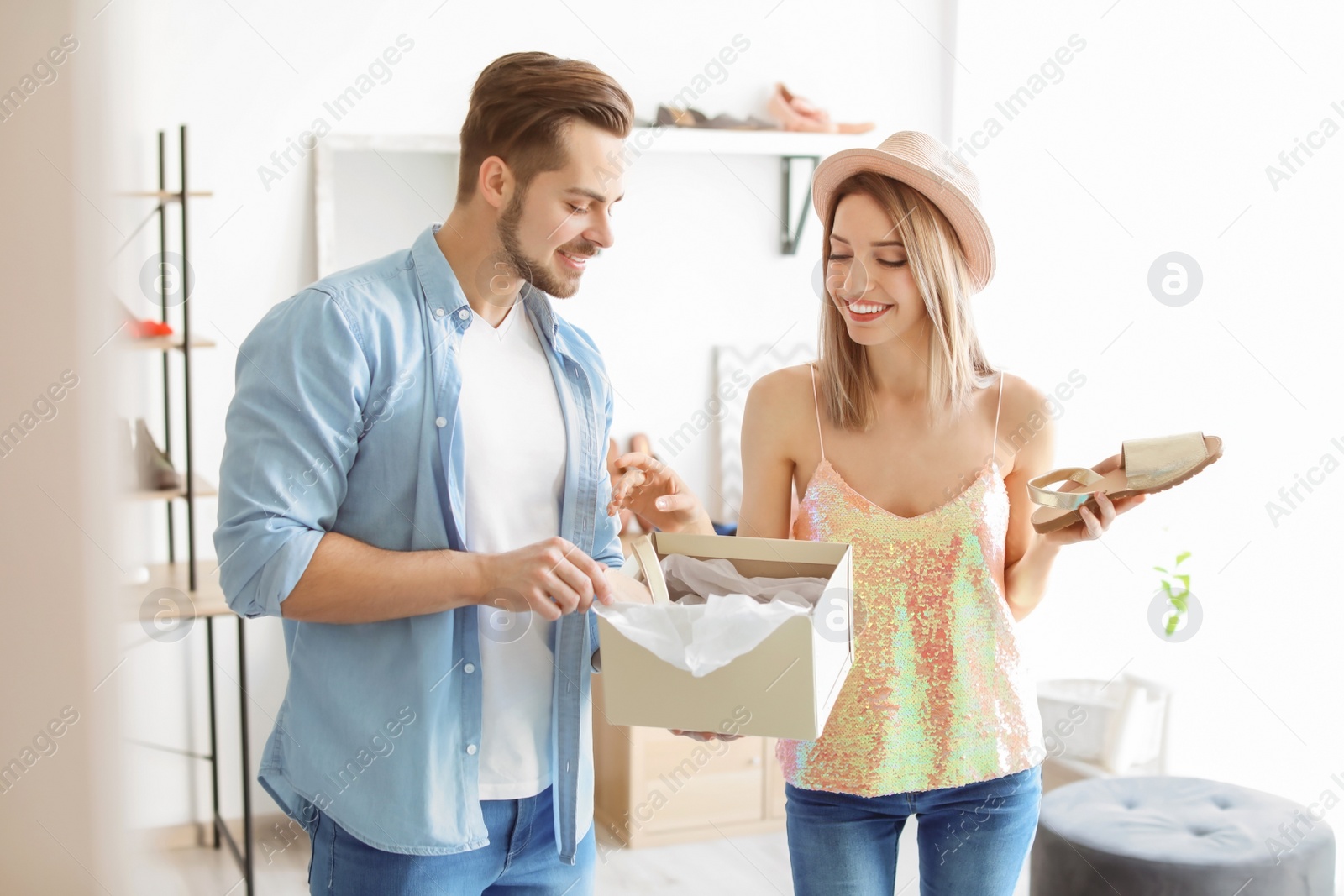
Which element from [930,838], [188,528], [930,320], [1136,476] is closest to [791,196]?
[188,528]

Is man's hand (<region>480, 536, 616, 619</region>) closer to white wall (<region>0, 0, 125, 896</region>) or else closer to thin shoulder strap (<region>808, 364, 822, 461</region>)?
thin shoulder strap (<region>808, 364, 822, 461</region>)

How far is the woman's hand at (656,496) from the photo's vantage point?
1.39m

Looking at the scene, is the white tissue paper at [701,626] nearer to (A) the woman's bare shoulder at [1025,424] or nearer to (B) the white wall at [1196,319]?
(A) the woman's bare shoulder at [1025,424]

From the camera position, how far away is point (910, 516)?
1.48 m

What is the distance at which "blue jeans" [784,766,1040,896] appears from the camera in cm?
142

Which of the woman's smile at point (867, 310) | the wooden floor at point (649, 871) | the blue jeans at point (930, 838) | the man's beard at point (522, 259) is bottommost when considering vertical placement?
the wooden floor at point (649, 871)

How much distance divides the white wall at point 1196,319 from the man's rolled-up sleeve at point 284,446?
2234 millimetres

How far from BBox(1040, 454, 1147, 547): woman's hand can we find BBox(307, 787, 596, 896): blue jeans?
0.69 m

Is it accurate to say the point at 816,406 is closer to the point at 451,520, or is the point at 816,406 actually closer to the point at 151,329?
the point at 451,520

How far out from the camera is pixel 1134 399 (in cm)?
310

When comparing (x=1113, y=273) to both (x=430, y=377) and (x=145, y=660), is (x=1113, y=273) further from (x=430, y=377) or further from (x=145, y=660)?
(x=145, y=660)

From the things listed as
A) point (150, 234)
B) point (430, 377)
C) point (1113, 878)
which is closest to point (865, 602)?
point (430, 377)

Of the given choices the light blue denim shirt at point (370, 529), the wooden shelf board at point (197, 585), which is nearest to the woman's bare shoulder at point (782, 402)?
the light blue denim shirt at point (370, 529)

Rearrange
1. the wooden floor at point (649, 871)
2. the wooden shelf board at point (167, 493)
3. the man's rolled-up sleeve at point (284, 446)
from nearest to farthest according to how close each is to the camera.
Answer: the man's rolled-up sleeve at point (284, 446), the wooden shelf board at point (167, 493), the wooden floor at point (649, 871)
